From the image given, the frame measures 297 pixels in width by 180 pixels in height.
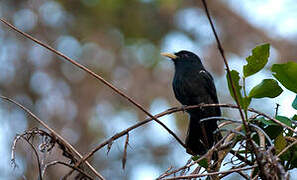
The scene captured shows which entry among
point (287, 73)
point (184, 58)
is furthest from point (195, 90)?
point (287, 73)

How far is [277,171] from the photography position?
5.28 ft

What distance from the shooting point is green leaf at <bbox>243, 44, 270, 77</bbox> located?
2.29 metres

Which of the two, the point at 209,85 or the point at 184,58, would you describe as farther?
the point at 184,58

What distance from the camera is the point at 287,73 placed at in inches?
94.0

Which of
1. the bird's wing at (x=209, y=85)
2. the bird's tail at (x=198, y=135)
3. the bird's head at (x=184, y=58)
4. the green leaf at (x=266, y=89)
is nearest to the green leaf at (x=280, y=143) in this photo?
the green leaf at (x=266, y=89)

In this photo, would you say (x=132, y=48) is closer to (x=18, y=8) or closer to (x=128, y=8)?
(x=128, y=8)

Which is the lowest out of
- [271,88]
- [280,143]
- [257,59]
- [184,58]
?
[280,143]

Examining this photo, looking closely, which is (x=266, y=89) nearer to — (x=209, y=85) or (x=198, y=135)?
(x=198, y=135)

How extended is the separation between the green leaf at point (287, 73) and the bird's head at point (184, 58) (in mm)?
2716

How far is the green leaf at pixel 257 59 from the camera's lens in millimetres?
2287

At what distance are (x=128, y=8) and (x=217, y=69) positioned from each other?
233cm

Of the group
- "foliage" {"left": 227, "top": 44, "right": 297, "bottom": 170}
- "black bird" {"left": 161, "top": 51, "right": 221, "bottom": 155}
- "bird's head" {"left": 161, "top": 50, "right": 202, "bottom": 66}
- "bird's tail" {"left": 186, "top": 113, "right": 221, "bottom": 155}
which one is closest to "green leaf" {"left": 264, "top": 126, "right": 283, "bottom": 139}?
"foliage" {"left": 227, "top": 44, "right": 297, "bottom": 170}

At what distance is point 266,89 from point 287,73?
0.14 metres

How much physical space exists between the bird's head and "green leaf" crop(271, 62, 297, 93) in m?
2.72
